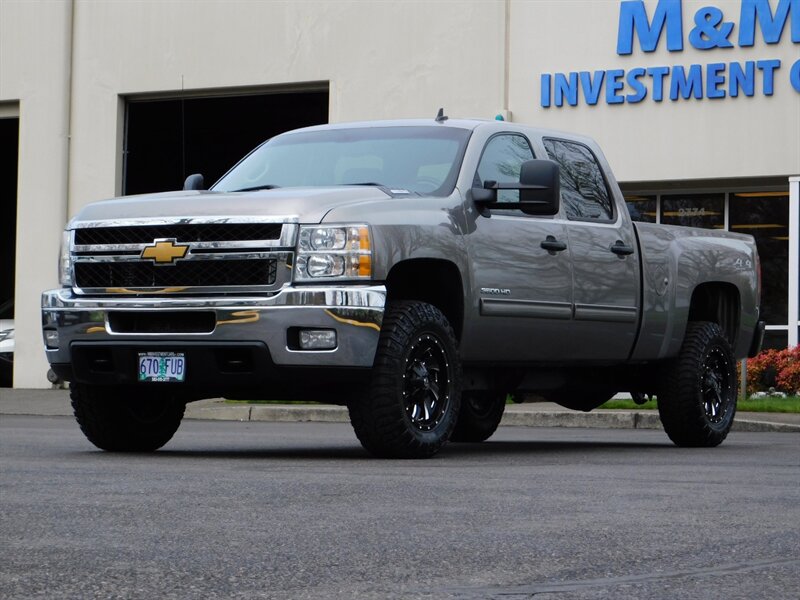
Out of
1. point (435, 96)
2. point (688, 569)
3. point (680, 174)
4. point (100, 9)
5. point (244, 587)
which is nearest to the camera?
point (244, 587)

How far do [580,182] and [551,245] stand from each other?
104 cm

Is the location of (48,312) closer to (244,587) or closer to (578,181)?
(578,181)

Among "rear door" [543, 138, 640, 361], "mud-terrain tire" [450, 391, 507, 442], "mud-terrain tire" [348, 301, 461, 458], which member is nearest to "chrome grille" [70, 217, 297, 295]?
"mud-terrain tire" [348, 301, 461, 458]

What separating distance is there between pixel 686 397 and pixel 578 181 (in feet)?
5.63

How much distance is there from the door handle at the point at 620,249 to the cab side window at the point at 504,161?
2.71ft

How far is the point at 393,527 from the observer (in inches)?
225

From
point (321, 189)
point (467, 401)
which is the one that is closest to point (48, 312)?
point (321, 189)

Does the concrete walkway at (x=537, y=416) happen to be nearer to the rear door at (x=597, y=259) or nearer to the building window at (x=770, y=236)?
the rear door at (x=597, y=259)

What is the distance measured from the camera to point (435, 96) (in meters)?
24.3

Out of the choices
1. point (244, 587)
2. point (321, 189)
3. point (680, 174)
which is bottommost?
point (244, 587)

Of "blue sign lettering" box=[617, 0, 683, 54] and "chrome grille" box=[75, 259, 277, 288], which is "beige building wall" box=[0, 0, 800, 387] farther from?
"chrome grille" box=[75, 259, 277, 288]

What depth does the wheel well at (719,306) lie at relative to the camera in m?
12.6

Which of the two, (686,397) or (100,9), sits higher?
(100,9)

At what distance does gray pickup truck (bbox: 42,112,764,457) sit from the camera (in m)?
8.98
